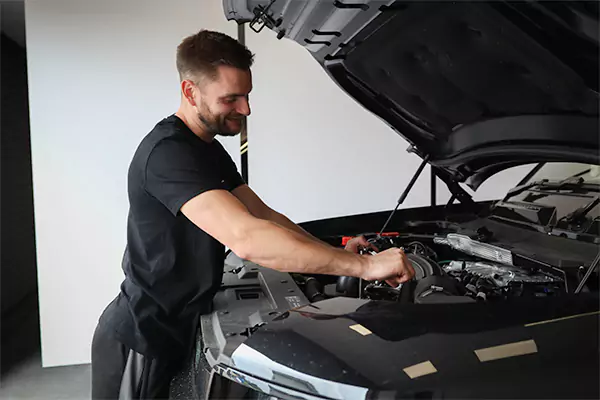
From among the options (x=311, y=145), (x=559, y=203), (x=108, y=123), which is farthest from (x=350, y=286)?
(x=108, y=123)

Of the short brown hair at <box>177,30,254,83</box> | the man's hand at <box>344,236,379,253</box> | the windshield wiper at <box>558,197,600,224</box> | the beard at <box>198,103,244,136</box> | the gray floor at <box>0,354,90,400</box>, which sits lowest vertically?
the gray floor at <box>0,354,90,400</box>

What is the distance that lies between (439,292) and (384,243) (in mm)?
615

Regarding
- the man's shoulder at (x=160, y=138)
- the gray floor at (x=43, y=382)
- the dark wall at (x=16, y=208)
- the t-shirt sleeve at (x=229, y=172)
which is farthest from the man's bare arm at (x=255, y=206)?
the dark wall at (x=16, y=208)

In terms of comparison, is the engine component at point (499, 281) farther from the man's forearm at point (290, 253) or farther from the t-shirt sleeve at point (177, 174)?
the t-shirt sleeve at point (177, 174)

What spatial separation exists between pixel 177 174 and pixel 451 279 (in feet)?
2.28

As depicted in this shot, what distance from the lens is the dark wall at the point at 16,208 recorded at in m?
3.53

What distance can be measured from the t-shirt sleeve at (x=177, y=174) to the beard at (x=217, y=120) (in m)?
0.13

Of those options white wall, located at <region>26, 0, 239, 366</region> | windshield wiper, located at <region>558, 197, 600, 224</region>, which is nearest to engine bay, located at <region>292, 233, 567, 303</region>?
windshield wiper, located at <region>558, 197, 600, 224</region>

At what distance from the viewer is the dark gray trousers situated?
1.36 metres

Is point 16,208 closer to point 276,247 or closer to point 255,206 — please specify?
point 255,206

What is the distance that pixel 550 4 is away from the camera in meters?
0.91

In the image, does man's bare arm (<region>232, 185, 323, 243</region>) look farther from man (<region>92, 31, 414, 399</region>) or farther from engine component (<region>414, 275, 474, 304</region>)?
engine component (<region>414, 275, 474, 304</region>)

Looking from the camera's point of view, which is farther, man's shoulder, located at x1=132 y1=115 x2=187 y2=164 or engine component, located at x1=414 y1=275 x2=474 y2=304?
man's shoulder, located at x1=132 y1=115 x2=187 y2=164

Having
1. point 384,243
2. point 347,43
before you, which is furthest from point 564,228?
point 347,43
